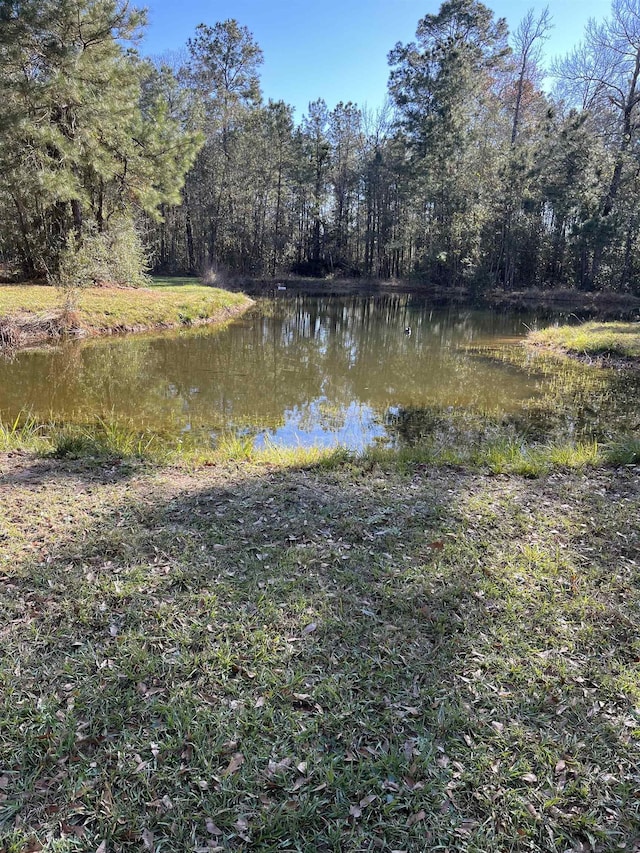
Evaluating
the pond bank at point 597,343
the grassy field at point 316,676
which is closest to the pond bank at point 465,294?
the pond bank at point 597,343

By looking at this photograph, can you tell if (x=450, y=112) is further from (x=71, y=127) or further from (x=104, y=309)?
(x=104, y=309)

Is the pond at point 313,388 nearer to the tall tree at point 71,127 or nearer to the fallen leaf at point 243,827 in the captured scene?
the fallen leaf at point 243,827

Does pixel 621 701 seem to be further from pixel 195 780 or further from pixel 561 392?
pixel 561 392

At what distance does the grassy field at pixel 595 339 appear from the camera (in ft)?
45.9

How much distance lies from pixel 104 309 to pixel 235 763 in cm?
1558

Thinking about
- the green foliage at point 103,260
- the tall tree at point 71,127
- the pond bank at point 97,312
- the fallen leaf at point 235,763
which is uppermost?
the tall tree at point 71,127

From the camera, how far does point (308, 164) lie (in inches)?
1554

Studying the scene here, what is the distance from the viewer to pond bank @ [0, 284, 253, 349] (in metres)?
12.9

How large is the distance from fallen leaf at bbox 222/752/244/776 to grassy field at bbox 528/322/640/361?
14327 mm

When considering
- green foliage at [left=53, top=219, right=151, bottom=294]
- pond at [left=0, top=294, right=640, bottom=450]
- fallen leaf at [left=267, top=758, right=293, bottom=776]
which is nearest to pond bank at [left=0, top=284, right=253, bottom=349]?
green foliage at [left=53, top=219, right=151, bottom=294]

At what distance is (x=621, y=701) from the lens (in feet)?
8.13

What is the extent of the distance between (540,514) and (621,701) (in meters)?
2.02

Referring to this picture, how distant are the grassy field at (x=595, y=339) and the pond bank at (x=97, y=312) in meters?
11.9

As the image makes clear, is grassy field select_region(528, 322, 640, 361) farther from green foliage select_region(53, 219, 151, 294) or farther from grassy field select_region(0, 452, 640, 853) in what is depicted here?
green foliage select_region(53, 219, 151, 294)
